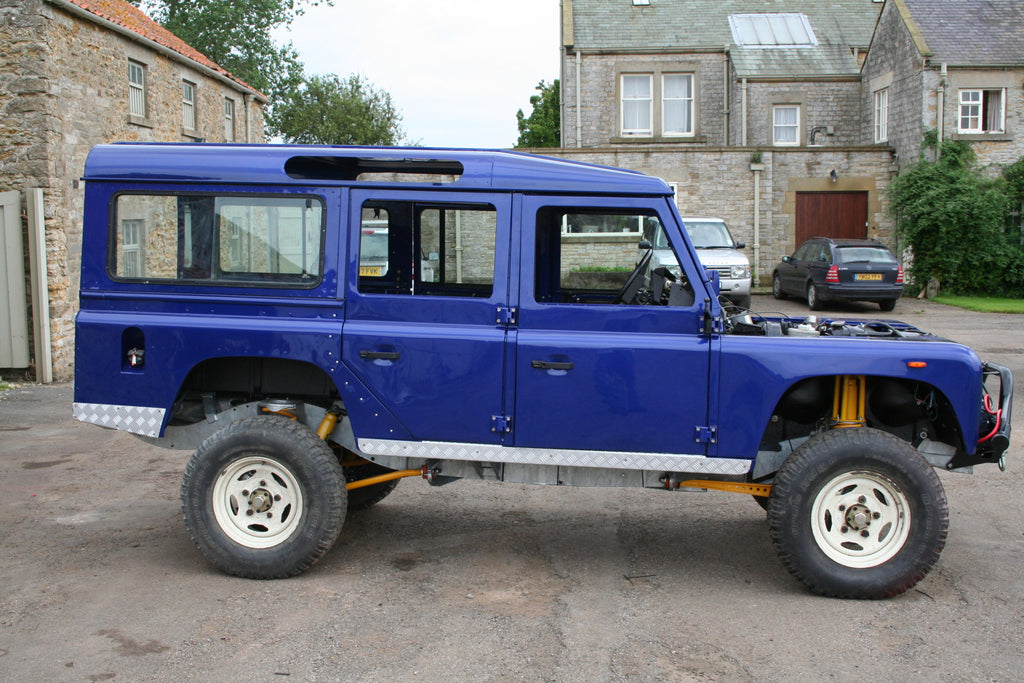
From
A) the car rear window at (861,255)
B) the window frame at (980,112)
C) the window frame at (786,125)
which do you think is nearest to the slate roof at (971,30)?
the window frame at (980,112)

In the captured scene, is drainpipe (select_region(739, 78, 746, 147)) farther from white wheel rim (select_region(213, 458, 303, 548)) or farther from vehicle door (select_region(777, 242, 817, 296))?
white wheel rim (select_region(213, 458, 303, 548))

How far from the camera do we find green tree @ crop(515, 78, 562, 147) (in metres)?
53.5

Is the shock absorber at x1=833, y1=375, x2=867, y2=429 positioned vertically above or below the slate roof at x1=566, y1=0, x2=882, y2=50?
below

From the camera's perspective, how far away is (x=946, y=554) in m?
5.96

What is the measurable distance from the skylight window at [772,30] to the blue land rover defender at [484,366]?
2689 cm

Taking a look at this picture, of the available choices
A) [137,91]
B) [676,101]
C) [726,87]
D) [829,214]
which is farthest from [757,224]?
[137,91]

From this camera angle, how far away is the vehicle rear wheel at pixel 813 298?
70.3ft

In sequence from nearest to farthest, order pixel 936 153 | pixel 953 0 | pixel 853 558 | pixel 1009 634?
pixel 1009 634 < pixel 853 558 < pixel 936 153 < pixel 953 0

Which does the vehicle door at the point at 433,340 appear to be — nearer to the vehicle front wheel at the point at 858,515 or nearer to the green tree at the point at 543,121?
the vehicle front wheel at the point at 858,515

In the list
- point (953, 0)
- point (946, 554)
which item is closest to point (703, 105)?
point (953, 0)

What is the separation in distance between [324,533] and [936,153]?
23996 mm

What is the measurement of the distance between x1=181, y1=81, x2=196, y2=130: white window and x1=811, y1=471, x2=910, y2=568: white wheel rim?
1716cm

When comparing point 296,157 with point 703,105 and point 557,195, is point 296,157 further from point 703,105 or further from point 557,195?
point 703,105

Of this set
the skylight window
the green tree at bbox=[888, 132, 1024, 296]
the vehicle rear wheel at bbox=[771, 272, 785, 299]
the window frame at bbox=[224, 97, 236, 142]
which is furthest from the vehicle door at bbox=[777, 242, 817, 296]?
the window frame at bbox=[224, 97, 236, 142]
